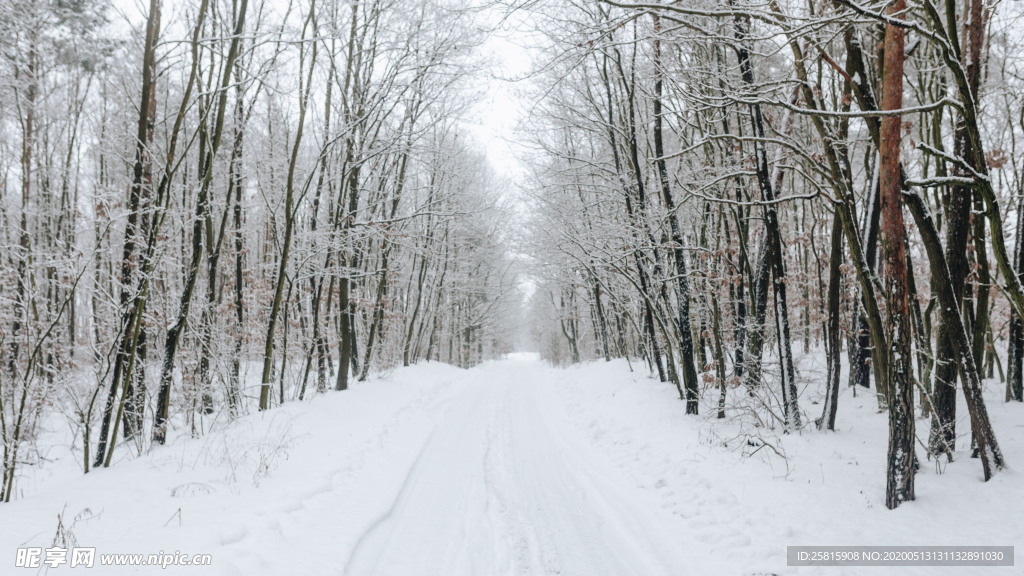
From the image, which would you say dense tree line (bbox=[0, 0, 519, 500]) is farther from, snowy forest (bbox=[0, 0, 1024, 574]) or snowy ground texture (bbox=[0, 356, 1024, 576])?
snowy ground texture (bbox=[0, 356, 1024, 576])

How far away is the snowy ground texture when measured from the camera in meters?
3.63

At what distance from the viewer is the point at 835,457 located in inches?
213

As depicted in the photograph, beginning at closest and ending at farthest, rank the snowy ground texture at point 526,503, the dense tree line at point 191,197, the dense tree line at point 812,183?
the snowy ground texture at point 526,503 < the dense tree line at point 812,183 < the dense tree line at point 191,197

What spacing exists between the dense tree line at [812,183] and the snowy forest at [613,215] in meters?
0.05

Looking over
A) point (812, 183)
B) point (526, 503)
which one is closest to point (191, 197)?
point (526, 503)

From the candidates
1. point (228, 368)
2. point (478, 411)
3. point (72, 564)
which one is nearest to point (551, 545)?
point (72, 564)

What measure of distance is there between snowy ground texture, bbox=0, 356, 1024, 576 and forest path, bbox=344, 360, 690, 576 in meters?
0.02

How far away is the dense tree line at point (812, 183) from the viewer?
4.05m

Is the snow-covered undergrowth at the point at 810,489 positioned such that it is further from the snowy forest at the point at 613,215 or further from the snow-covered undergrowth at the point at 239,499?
the snow-covered undergrowth at the point at 239,499

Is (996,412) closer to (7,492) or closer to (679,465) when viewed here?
(679,465)

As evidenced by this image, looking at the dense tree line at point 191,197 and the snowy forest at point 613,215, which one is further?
the dense tree line at point 191,197

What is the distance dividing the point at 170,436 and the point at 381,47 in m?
9.62

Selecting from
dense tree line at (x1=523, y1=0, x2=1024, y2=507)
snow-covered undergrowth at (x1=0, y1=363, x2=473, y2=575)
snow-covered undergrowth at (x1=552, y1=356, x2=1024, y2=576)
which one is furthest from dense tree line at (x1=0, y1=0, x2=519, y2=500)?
snow-covered undergrowth at (x1=552, y1=356, x2=1024, y2=576)

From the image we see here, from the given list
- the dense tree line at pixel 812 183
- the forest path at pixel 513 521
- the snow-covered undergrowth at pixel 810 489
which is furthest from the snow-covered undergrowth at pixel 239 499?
the dense tree line at pixel 812 183
